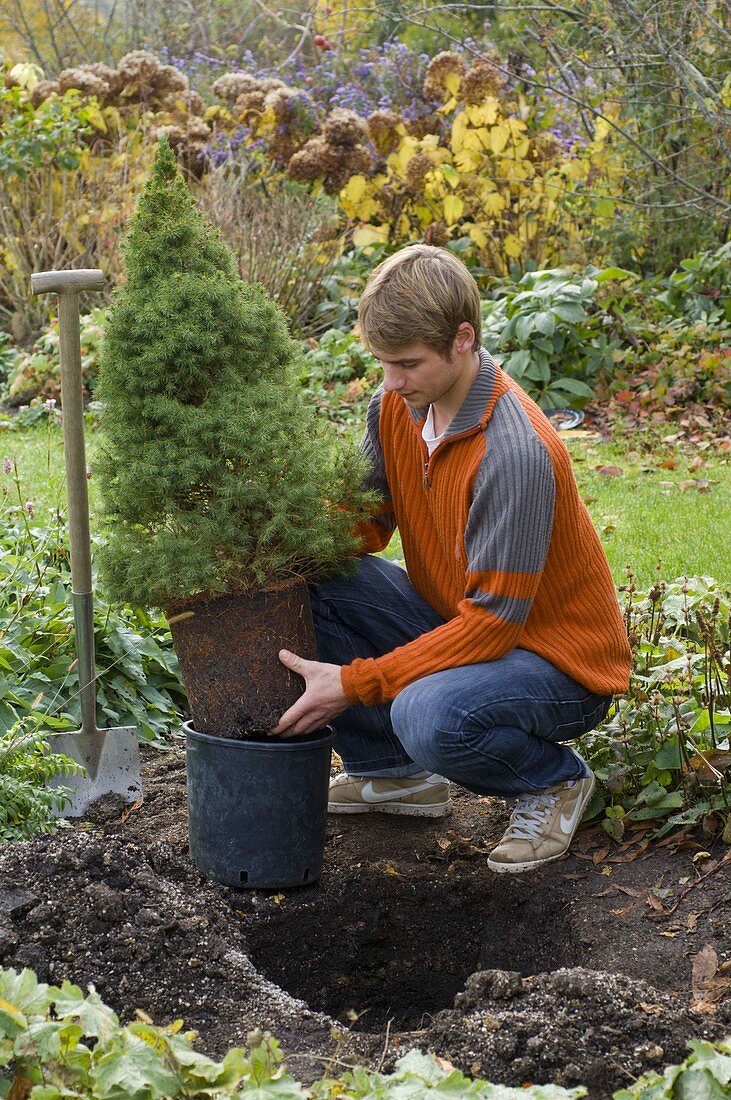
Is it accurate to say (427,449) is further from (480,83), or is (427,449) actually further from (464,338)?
(480,83)

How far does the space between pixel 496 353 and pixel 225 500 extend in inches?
189

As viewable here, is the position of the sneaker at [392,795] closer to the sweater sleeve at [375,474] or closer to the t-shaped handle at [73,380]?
the sweater sleeve at [375,474]

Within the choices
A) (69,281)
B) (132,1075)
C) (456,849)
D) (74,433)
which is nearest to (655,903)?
(456,849)

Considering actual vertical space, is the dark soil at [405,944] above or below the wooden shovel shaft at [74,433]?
below

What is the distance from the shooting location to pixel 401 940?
266cm

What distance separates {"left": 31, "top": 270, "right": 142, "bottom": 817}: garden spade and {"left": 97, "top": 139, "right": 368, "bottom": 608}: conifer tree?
0.25 meters

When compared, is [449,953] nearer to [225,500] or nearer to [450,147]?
[225,500]

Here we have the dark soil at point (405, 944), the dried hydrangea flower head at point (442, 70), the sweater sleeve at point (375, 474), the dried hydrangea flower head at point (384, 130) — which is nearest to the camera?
the dark soil at point (405, 944)

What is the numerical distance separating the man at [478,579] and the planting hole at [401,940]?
12cm

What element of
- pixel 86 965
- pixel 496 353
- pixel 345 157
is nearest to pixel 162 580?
pixel 86 965

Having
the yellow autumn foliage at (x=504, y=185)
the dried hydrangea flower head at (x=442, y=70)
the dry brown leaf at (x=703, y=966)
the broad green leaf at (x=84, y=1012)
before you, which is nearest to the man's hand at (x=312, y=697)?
the dry brown leaf at (x=703, y=966)

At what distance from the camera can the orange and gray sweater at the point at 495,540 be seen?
249 centimetres

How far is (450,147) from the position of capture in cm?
878

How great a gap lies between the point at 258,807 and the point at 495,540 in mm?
815
